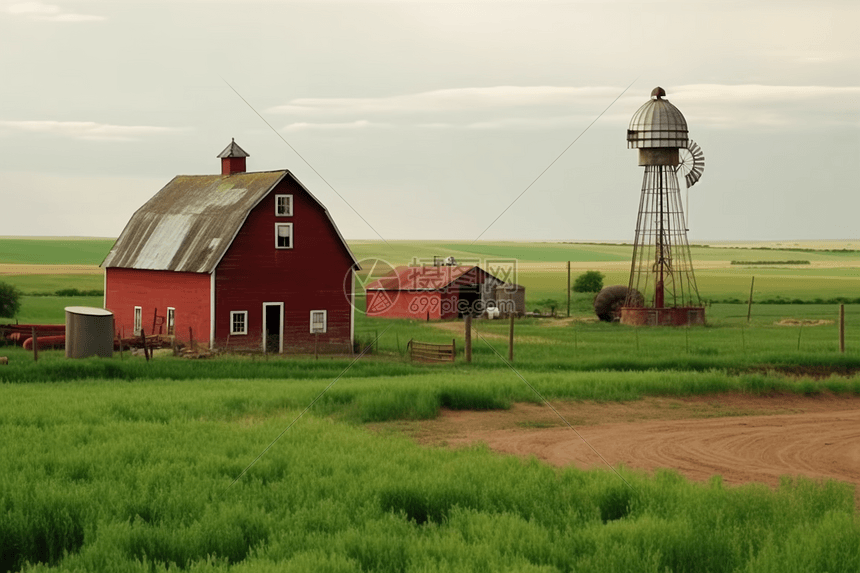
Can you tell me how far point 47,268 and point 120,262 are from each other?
8274 centimetres

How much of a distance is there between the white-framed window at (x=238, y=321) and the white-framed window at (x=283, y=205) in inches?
Answer: 149

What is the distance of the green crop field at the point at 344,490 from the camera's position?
10.9 metres

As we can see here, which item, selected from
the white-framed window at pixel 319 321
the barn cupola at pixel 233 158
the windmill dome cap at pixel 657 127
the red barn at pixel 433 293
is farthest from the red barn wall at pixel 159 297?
the windmill dome cap at pixel 657 127

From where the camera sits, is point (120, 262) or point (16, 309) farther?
point (16, 309)

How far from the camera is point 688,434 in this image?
64.7ft

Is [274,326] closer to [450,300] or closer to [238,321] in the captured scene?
[238,321]

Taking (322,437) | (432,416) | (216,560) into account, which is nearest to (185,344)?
(432,416)

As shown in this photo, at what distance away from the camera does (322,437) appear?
17719 millimetres

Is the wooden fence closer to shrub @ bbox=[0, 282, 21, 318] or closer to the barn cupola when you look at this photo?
the barn cupola

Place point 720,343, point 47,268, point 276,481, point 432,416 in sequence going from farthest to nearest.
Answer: point 47,268 < point 720,343 < point 432,416 < point 276,481

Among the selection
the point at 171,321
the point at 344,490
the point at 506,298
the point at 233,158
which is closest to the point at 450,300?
the point at 506,298

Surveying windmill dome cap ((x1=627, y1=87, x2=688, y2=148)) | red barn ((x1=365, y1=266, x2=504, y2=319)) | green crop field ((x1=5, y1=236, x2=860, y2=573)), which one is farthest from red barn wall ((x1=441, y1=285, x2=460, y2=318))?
green crop field ((x1=5, y1=236, x2=860, y2=573))

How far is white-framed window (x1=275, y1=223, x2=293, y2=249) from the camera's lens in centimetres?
3691

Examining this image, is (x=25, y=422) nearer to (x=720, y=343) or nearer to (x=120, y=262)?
(x=120, y=262)
